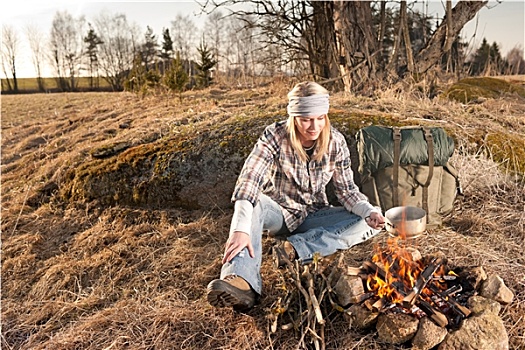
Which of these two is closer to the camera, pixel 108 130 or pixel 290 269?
pixel 290 269

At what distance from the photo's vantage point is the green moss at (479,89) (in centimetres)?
742

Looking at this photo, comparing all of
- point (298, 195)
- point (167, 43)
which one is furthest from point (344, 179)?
point (167, 43)

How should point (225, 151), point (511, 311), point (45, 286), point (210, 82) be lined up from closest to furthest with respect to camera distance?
point (511, 311) → point (45, 286) → point (225, 151) → point (210, 82)

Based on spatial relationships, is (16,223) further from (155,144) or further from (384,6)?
(384,6)

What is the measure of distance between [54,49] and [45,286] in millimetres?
31929

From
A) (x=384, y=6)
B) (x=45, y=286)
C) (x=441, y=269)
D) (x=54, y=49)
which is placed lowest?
(x=45, y=286)

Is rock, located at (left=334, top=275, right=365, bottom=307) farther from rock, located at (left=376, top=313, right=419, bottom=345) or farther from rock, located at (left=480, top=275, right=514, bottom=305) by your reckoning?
rock, located at (left=480, top=275, right=514, bottom=305)

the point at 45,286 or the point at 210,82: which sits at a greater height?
the point at 210,82

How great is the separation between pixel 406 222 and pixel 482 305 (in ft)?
1.95

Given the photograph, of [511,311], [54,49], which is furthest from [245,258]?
[54,49]

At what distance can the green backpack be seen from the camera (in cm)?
339

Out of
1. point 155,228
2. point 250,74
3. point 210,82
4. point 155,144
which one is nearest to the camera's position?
point 155,228

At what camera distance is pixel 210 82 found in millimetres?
11953

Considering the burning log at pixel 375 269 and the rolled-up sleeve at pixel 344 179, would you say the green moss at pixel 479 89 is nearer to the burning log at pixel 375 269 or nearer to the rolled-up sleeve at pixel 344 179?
the rolled-up sleeve at pixel 344 179
